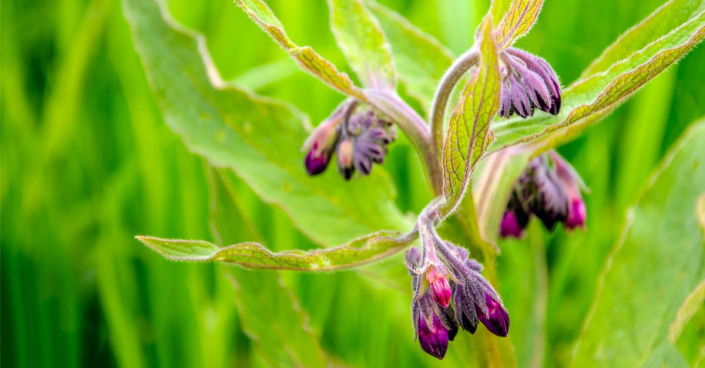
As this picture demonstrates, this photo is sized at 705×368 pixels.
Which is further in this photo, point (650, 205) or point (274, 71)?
point (274, 71)

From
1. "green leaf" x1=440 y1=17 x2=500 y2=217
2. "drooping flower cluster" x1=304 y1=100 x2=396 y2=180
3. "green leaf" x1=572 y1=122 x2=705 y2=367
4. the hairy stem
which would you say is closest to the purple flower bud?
"drooping flower cluster" x1=304 y1=100 x2=396 y2=180

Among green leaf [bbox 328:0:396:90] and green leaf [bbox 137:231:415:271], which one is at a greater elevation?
green leaf [bbox 328:0:396:90]

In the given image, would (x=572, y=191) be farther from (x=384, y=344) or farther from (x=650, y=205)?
(x=384, y=344)

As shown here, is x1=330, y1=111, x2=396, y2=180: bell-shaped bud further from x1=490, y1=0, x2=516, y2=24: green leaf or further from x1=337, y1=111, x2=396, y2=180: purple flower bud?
x1=490, y1=0, x2=516, y2=24: green leaf

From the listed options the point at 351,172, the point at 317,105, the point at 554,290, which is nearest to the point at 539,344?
the point at 554,290

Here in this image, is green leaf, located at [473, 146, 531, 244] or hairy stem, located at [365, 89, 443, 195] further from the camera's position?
green leaf, located at [473, 146, 531, 244]

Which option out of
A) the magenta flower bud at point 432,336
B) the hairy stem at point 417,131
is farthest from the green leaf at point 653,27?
the magenta flower bud at point 432,336

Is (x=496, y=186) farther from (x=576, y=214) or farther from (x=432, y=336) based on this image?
(x=432, y=336)
